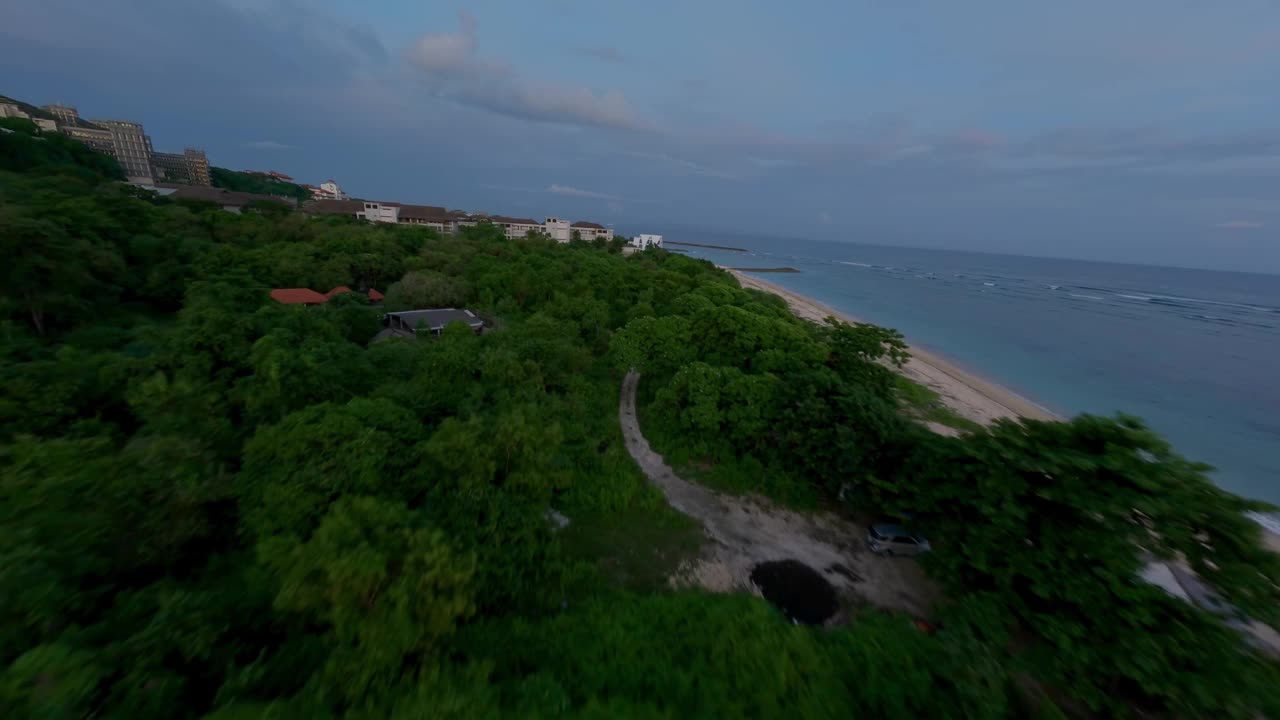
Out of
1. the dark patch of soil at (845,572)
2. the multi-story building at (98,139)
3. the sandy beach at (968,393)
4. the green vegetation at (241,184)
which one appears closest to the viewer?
the dark patch of soil at (845,572)

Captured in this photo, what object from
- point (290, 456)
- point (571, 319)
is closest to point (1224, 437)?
point (571, 319)

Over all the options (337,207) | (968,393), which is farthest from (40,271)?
(337,207)

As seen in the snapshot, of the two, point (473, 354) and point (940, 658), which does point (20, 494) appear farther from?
point (940, 658)

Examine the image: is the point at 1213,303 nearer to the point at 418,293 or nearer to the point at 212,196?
the point at 418,293

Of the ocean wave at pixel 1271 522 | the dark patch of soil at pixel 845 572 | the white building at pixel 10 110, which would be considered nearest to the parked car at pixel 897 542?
the dark patch of soil at pixel 845 572

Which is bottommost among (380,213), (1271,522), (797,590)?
(1271,522)

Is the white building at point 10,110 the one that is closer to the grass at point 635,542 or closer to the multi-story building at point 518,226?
the multi-story building at point 518,226
